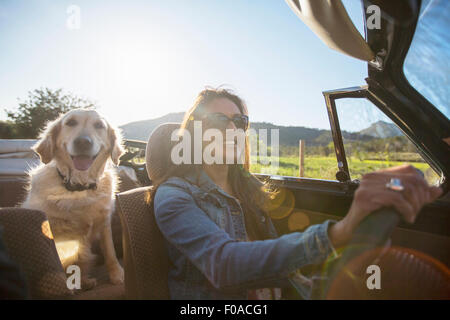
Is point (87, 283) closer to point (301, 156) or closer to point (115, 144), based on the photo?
point (115, 144)

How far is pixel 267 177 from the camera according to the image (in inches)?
122

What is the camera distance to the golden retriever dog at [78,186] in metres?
2.40

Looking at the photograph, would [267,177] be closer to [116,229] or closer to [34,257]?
[116,229]

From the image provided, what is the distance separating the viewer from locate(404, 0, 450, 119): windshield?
1570mm

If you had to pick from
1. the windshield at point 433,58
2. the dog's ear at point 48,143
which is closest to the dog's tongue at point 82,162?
the dog's ear at point 48,143

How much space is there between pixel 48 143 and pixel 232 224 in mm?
2213

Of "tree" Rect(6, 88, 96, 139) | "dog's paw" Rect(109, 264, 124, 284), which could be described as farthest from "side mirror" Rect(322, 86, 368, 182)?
"tree" Rect(6, 88, 96, 139)

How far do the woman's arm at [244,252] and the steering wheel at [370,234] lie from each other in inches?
3.5

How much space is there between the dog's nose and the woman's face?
59.7 inches

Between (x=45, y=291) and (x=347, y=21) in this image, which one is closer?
(x=45, y=291)
